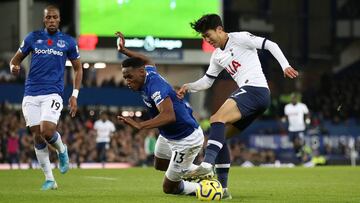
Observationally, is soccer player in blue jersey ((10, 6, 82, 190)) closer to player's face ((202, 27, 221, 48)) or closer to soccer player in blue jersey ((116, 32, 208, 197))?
soccer player in blue jersey ((116, 32, 208, 197))

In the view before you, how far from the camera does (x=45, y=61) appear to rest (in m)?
13.7

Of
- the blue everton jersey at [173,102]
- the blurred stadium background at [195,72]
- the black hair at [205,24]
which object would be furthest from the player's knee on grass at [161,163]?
the blurred stadium background at [195,72]

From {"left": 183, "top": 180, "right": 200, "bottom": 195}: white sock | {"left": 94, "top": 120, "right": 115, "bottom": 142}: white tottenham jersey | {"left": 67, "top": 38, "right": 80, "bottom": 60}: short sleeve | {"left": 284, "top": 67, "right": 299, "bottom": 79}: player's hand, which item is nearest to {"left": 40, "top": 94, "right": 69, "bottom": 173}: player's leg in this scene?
{"left": 67, "top": 38, "right": 80, "bottom": 60}: short sleeve

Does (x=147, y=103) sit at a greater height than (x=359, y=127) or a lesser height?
greater

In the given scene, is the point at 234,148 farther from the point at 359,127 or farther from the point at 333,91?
the point at 333,91

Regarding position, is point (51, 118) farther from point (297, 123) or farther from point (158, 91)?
point (297, 123)

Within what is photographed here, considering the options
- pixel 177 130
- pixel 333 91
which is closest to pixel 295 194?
pixel 177 130

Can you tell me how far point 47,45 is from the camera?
13.7 meters

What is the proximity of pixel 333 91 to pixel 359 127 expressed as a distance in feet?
19.0

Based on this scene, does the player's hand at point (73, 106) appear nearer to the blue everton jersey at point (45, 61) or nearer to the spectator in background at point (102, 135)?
the blue everton jersey at point (45, 61)

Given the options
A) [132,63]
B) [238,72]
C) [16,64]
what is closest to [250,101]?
[238,72]

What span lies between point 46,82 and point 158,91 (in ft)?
10.1

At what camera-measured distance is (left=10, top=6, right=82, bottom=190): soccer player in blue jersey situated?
13.6 metres

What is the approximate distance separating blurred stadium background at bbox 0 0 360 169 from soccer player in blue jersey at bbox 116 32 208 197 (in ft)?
56.8
